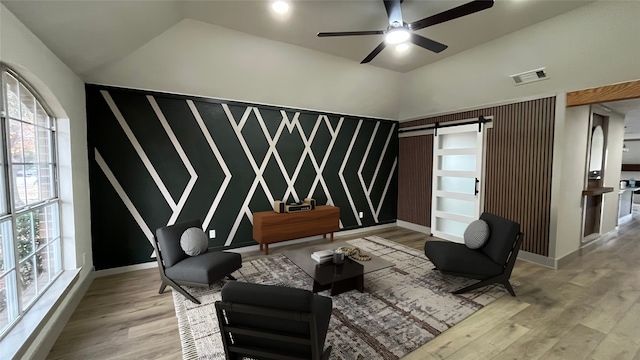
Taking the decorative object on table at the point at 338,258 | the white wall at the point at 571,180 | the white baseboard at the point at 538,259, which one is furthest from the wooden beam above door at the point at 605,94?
the decorative object on table at the point at 338,258

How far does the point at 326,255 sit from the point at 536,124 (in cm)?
373

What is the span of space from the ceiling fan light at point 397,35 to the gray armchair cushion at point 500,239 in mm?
2401

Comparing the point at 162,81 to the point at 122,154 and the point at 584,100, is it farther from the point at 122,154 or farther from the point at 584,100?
the point at 584,100

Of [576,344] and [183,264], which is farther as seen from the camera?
[183,264]

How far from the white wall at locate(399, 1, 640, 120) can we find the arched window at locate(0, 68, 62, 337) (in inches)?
202

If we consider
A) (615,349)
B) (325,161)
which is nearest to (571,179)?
(615,349)

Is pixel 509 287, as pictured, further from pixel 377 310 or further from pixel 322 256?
pixel 322 256

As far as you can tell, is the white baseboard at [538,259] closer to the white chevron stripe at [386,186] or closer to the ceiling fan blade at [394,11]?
the white chevron stripe at [386,186]

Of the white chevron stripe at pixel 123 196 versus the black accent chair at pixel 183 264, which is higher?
the white chevron stripe at pixel 123 196

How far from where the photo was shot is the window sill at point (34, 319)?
168 cm

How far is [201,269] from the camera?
275 cm

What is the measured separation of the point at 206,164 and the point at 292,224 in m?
1.72

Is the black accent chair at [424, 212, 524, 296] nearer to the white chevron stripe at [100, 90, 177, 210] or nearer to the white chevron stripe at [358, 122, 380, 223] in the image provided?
the white chevron stripe at [358, 122, 380, 223]

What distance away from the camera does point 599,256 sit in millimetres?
4168
